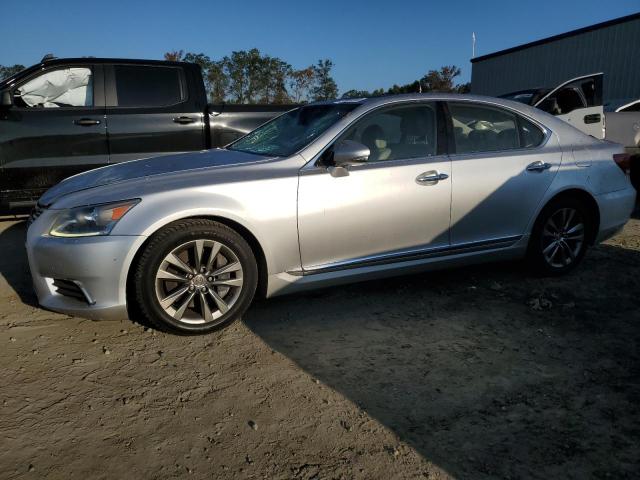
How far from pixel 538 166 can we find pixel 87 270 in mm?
3415

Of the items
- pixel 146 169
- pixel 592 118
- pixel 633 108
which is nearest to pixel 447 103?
pixel 146 169

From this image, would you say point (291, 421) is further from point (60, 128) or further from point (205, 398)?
point (60, 128)

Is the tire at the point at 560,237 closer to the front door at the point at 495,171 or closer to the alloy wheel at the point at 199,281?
the front door at the point at 495,171

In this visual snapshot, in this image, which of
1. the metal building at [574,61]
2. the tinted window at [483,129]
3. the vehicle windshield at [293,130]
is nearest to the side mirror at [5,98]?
the vehicle windshield at [293,130]

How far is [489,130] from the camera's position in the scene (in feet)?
13.6

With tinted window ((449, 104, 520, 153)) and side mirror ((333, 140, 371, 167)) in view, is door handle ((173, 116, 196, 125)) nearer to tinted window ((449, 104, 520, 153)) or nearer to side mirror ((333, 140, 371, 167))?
side mirror ((333, 140, 371, 167))

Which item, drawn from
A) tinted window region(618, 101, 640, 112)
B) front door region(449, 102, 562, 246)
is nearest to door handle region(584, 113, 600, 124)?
tinted window region(618, 101, 640, 112)

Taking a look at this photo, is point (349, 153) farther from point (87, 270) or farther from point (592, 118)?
point (592, 118)

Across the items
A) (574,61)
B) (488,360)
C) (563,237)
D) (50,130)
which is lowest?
(488,360)

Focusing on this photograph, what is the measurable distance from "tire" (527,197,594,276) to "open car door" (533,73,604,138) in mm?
3942

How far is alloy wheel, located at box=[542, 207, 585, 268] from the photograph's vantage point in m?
4.33

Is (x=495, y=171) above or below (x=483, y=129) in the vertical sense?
below

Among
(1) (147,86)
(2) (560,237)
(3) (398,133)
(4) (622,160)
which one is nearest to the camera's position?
(3) (398,133)

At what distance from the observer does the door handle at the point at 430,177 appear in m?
3.71
